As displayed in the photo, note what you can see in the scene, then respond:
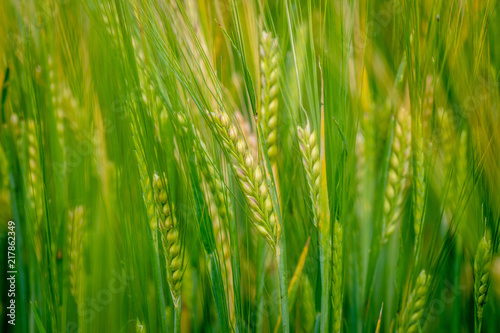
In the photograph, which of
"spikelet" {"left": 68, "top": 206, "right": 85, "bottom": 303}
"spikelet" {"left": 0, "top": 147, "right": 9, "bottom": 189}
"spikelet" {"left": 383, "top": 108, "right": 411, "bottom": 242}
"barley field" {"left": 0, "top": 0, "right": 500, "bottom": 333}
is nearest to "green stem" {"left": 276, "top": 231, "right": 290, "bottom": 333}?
"barley field" {"left": 0, "top": 0, "right": 500, "bottom": 333}

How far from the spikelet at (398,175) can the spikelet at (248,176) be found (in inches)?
10.3

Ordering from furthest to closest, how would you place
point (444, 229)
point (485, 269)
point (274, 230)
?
point (444, 229)
point (485, 269)
point (274, 230)

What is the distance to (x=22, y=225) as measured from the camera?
26.4 inches

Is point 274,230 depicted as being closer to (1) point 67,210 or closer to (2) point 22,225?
(1) point 67,210

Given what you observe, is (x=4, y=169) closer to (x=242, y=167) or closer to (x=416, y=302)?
(x=242, y=167)

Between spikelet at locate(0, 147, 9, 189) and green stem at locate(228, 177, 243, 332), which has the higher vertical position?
spikelet at locate(0, 147, 9, 189)

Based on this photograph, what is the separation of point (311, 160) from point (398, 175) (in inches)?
9.1

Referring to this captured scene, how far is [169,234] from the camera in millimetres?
490

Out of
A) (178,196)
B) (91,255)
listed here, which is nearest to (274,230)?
(178,196)

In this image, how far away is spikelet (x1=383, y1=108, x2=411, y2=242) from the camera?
611 mm

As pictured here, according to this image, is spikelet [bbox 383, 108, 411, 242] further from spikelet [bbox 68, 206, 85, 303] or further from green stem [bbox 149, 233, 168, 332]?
spikelet [bbox 68, 206, 85, 303]

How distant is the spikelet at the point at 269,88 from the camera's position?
52 centimetres

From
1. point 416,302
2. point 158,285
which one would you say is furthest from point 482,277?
point 158,285

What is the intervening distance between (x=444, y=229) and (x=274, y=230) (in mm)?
427
